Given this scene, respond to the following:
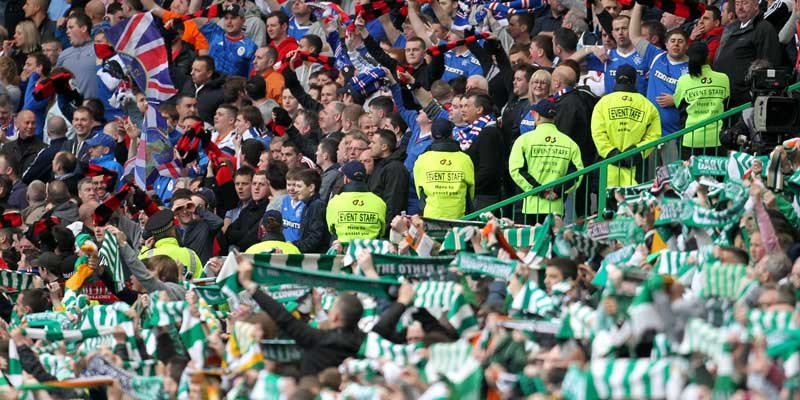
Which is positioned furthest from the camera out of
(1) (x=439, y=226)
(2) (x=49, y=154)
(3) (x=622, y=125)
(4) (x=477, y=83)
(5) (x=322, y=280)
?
(2) (x=49, y=154)

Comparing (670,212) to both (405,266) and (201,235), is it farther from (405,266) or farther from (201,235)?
(201,235)

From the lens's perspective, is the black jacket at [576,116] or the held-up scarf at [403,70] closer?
the black jacket at [576,116]

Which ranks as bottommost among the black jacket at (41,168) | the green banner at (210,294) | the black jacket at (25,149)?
the green banner at (210,294)

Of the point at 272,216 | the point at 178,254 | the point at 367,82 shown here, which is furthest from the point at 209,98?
the point at 178,254

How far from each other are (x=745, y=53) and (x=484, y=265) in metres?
4.55

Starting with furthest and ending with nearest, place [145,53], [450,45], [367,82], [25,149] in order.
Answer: [145,53]
[25,149]
[367,82]
[450,45]

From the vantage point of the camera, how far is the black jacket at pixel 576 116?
15.2 meters

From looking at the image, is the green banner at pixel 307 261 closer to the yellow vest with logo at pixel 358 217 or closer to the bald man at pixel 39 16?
the yellow vest with logo at pixel 358 217

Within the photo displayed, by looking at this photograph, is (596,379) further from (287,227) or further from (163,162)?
(163,162)

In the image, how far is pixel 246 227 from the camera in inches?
641

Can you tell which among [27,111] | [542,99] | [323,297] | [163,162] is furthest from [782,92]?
[27,111]

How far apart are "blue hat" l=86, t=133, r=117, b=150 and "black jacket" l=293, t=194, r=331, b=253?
3.92 metres

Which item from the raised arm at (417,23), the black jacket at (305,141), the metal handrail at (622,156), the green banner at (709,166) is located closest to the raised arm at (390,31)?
the raised arm at (417,23)

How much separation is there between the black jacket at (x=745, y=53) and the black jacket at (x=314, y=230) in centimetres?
335
